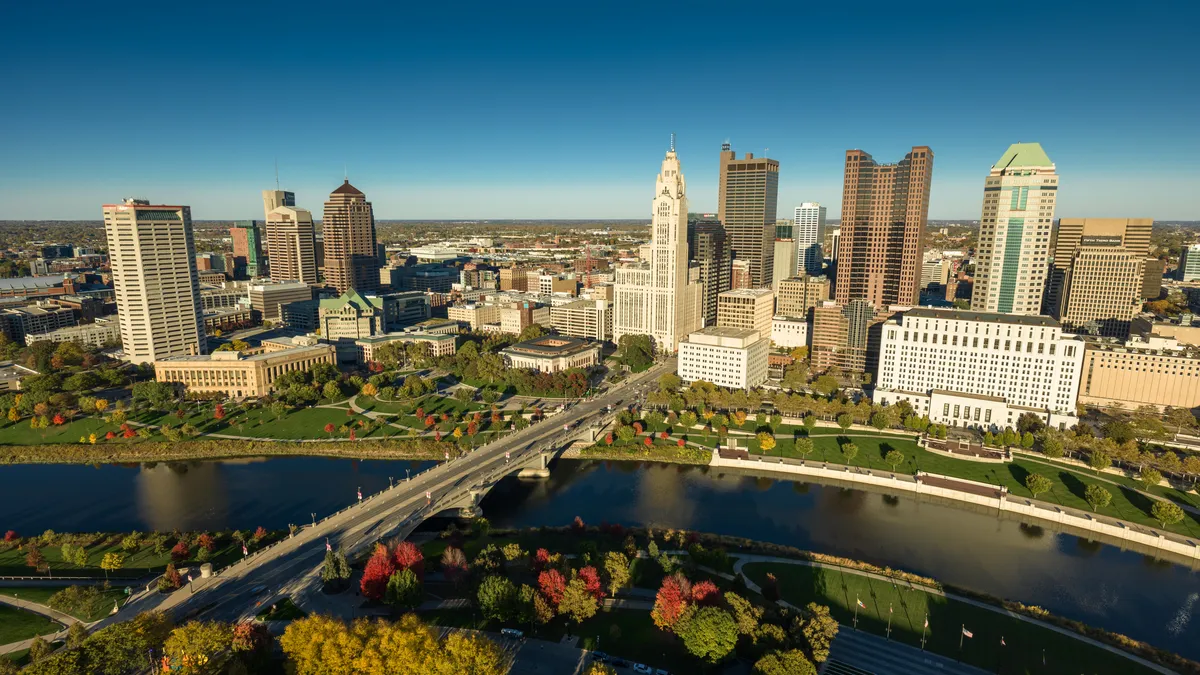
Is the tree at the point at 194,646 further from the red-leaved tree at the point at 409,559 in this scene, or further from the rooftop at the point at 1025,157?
the rooftop at the point at 1025,157

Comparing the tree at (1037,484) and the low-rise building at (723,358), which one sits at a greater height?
the low-rise building at (723,358)

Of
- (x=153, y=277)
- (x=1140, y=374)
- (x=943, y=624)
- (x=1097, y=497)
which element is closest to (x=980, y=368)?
(x=1140, y=374)

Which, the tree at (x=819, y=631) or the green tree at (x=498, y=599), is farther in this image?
the green tree at (x=498, y=599)

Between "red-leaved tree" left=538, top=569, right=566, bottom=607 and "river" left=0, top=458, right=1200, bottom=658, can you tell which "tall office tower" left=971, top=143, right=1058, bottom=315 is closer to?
"river" left=0, top=458, right=1200, bottom=658

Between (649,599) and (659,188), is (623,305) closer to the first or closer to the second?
(659,188)

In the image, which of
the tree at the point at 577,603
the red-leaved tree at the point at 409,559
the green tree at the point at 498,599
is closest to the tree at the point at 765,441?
the tree at the point at 577,603

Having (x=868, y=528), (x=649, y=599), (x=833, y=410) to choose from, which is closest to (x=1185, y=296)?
(x=833, y=410)
